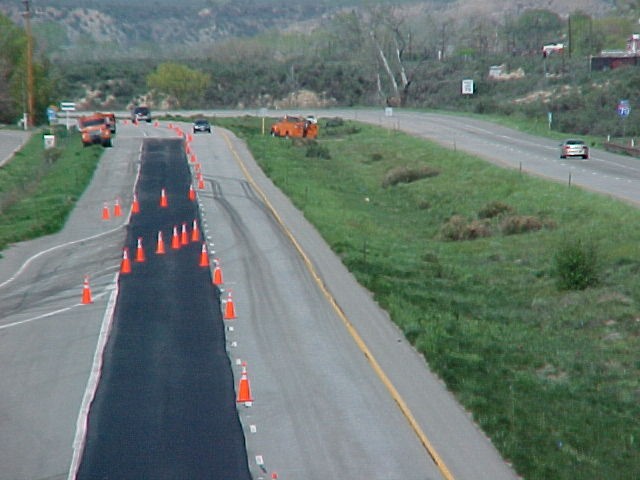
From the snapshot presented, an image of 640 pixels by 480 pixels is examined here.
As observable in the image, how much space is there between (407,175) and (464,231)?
1701cm

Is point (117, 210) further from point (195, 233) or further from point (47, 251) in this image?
point (47, 251)

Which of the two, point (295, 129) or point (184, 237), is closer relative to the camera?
point (184, 237)

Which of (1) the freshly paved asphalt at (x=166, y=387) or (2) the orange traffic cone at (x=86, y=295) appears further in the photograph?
(2) the orange traffic cone at (x=86, y=295)

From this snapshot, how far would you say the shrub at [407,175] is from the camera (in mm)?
54875

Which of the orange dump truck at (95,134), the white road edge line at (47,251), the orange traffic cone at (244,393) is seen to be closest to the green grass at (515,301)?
the orange traffic cone at (244,393)

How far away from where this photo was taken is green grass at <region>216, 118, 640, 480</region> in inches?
663

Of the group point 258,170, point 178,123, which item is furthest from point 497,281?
point 178,123

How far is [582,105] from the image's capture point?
8969 cm

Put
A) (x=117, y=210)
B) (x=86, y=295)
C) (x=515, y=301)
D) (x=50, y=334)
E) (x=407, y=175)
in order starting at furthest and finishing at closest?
(x=407, y=175) < (x=117, y=210) < (x=515, y=301) < (x=86, y=295) < (x=50, y=334)

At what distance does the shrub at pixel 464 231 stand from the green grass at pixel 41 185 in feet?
40.5

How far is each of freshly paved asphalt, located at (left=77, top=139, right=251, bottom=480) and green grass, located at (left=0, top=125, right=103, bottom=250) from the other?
715cm

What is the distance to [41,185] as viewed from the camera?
48.6 meters

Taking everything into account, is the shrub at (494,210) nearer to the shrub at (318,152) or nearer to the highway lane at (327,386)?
the highway lane at (327,386)

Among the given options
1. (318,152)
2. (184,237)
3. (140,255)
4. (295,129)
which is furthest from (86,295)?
(295,129)
